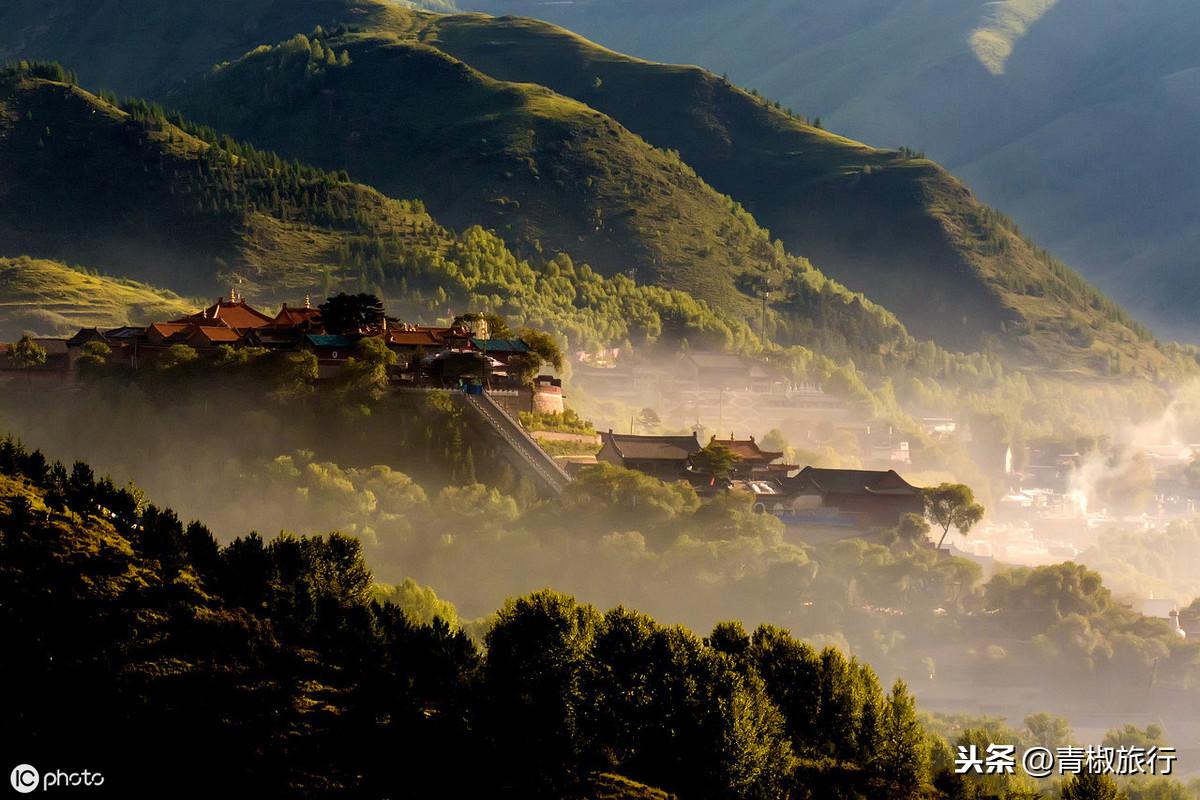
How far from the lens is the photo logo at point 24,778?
52406 millimetres

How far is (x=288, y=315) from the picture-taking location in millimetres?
111812

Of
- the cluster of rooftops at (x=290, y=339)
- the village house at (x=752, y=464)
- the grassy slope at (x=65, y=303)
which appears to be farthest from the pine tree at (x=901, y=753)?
the grassy slope at (x=65, y=303)

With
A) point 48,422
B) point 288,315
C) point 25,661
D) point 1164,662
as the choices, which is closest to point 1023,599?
point 1164,662

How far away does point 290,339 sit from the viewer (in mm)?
107688

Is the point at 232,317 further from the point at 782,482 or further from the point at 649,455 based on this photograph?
the point at 782,482

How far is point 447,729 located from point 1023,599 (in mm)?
71967

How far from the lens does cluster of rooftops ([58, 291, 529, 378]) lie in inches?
4195

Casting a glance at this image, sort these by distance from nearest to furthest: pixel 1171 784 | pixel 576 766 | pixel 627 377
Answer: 1. pixel 576 766
2. pixel 1171 784
3. pixel 627 377

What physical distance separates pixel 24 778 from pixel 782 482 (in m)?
81.2

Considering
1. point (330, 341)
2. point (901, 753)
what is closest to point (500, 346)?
point (330, 341)

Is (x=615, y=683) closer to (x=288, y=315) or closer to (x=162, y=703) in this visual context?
(x=162, y=703)

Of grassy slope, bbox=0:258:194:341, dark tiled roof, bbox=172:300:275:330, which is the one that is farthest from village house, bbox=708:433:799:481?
grassy slope, bbox=0:258:194:341

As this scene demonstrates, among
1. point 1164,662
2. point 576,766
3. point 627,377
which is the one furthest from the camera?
point 627,377

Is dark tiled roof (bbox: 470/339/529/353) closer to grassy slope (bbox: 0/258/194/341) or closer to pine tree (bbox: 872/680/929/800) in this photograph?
pine tree (bbox: 872/680/929/800)
